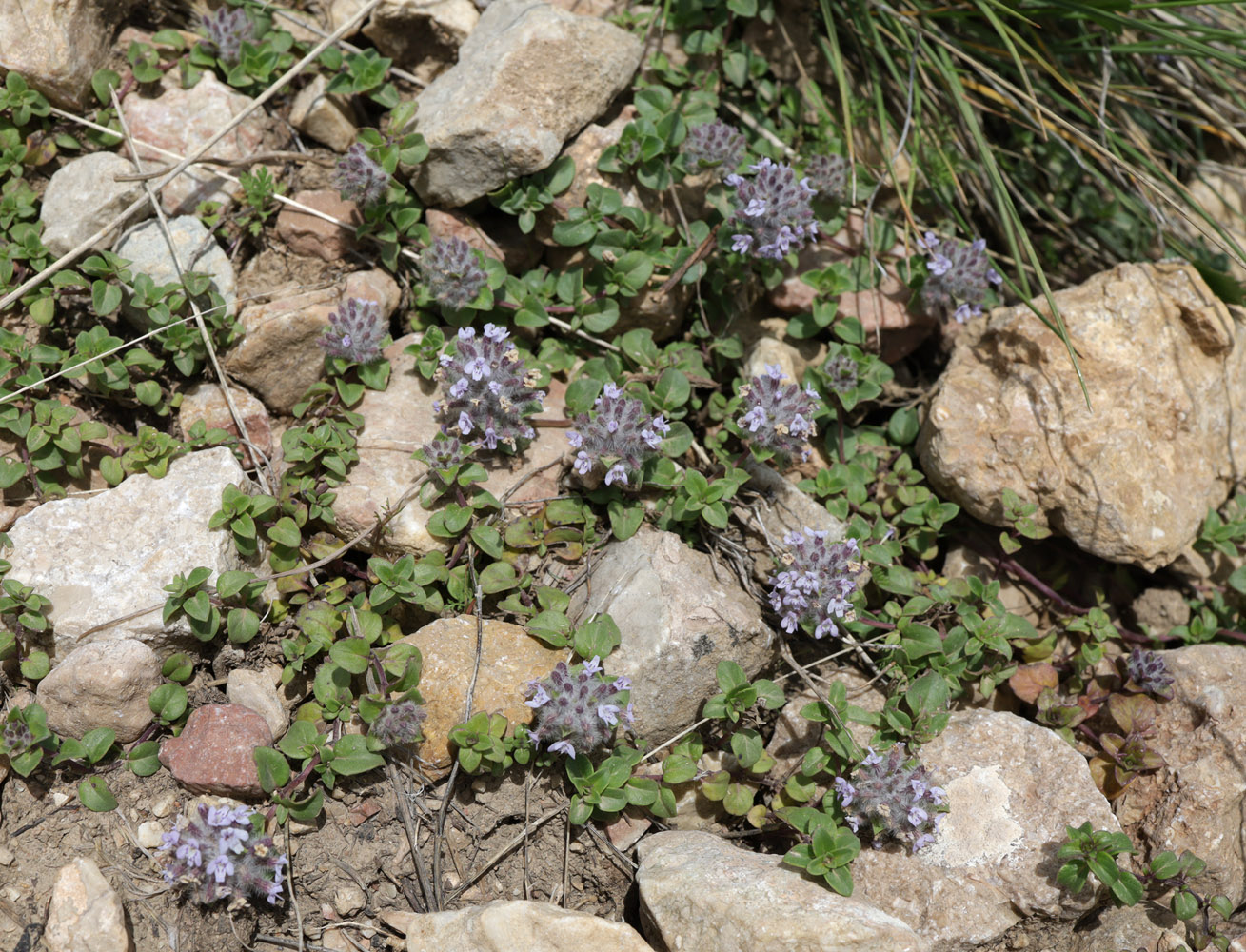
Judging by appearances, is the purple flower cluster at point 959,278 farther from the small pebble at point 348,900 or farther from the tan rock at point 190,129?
the small pebble at point 348,900

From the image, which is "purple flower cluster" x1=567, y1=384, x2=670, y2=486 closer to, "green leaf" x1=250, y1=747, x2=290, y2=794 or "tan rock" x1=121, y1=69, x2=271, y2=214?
"green leaf" x1=250, y1=747, x2=290, y2=794

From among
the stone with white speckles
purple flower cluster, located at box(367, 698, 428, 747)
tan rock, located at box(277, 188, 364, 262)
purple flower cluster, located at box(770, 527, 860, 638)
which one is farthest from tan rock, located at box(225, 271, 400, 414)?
purple flower cluster, located at box(770, 527, 860, 638)

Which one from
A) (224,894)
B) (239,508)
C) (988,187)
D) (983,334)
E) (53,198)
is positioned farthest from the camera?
(988,187)

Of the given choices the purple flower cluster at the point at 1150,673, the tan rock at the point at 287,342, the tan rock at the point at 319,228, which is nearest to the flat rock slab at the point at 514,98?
the tan rock at the point at 319,228

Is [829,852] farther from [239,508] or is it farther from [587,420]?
[239,508]

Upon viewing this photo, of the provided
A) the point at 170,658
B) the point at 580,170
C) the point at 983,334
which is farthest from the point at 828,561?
the point at 170,658

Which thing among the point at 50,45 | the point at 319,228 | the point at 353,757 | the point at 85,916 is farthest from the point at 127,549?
the point at 50,45
